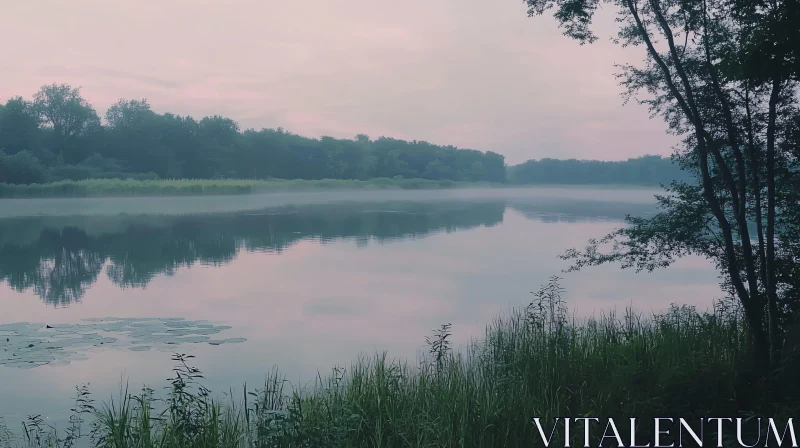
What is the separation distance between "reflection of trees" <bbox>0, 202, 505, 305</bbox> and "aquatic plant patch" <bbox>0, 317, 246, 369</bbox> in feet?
9.57

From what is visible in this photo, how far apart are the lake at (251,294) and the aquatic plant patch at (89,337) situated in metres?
0.03

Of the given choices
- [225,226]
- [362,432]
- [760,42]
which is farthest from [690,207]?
[225,226]

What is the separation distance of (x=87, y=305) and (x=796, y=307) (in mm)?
13278

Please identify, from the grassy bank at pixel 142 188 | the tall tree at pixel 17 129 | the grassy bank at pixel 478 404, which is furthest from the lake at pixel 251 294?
the tall tree at pixel 17 129

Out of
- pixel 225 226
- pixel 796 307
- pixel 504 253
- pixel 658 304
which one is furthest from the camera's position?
pixel 225 226

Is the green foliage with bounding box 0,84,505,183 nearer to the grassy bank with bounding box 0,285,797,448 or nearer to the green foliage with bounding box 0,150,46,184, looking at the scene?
the green foliage with bounding box 0,150,46,184

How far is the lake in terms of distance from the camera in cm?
1012

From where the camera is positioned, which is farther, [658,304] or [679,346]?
[658,304]

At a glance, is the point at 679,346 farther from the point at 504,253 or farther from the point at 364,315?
the point at 504,253

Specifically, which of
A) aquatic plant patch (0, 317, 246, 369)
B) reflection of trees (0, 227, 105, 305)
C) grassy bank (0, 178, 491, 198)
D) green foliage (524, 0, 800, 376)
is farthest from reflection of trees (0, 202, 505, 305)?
grassy bank (0, 178, 491, 198)

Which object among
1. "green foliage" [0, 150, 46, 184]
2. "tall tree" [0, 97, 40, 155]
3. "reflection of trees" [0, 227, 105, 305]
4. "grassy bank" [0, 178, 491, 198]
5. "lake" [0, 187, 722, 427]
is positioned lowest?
"lake" [0, 187, 722, 427]

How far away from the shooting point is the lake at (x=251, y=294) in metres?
10.1

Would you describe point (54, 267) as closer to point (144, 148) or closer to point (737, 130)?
point (737, 130)

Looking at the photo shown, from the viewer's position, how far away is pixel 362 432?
21.2 feet
